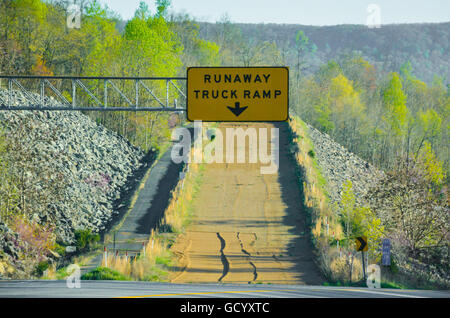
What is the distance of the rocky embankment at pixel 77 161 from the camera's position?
39438 millimetres

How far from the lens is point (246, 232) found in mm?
36250

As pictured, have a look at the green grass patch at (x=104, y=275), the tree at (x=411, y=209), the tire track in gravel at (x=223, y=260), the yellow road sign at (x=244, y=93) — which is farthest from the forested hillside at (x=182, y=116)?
the yellow road sign at (x=244, y=93)

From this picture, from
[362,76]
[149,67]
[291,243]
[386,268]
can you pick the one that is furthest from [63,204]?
[362,76]

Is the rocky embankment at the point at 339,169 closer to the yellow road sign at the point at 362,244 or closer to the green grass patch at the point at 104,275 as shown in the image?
the yellow road sign at the point at 362,244

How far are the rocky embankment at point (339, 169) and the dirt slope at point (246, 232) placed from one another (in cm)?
339

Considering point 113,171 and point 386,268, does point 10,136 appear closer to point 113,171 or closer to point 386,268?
point 113,171

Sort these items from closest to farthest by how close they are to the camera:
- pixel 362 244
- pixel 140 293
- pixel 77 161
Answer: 1. pixel 140 293
2. pixel 362 244
3. pixel 77 161

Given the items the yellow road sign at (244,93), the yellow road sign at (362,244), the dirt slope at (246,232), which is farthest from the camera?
the dirt slope at (246,232)

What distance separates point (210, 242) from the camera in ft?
110

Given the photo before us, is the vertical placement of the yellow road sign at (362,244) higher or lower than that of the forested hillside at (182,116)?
lower

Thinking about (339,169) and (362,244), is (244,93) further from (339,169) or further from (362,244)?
(339,169)

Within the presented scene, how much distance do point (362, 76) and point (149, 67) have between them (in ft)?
269

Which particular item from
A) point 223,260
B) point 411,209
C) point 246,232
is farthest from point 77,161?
point 411,209

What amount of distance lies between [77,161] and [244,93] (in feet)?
106
